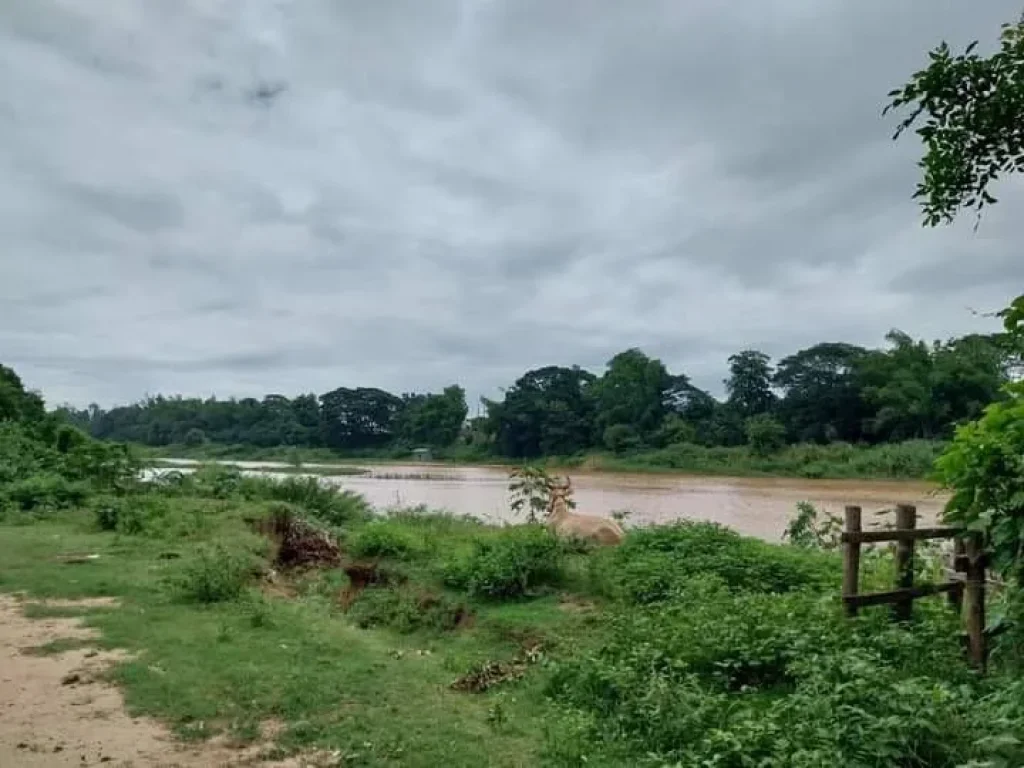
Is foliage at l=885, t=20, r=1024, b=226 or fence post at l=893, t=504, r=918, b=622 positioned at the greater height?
foliage at l=885, t=20, r=1024, b=226

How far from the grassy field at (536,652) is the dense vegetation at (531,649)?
2 centimetres

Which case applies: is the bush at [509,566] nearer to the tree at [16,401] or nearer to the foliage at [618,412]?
the tree at [16,401]

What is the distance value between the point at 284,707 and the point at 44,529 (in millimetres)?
8972

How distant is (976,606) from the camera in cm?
473

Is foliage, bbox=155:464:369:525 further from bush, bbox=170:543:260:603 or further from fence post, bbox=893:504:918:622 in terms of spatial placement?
fence post, bbox=893:504:918:622

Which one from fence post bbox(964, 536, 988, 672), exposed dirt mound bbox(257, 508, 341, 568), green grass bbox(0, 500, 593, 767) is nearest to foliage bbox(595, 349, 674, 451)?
exposed dirt mound bbox(257, 508, 341, 568)

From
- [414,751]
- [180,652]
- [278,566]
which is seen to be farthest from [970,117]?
[278,566]

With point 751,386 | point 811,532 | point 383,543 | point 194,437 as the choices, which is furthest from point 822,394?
point 194,437

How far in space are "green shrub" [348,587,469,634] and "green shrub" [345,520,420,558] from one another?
1799 mm

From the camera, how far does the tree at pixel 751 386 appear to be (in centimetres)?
4928

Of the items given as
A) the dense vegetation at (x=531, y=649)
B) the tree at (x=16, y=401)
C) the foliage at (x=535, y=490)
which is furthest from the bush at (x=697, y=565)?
the tree at (x=16, y=401)

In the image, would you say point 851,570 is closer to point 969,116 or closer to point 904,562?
point 904,562

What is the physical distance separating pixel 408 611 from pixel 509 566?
1118mm

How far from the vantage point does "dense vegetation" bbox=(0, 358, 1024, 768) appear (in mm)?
3689
